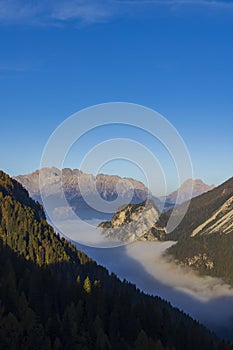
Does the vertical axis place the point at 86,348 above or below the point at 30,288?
below

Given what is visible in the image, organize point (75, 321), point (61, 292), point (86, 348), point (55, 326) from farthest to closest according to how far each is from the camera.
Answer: point (61, 292) → point (75, 321) → point (55, 326) → point (86, 348)

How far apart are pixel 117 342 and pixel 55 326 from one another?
15162mm

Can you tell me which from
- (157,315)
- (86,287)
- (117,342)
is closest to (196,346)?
(157,315)

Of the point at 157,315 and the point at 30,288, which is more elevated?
the point at 30,288

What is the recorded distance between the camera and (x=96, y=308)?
109875 mm

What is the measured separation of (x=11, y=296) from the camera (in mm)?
96625

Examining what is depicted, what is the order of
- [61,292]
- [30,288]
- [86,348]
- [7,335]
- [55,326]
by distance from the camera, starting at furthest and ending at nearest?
[61,292]
[30,288]
[55,326]
[86,348]
[7,335]

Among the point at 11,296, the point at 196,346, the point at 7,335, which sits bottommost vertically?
the point at 196,346

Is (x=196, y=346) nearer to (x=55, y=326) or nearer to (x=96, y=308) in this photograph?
(x=96, y=308)

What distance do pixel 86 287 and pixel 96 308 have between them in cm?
1058

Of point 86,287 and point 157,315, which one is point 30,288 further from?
point 157,315

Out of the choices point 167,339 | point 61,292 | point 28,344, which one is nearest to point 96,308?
point 61,292

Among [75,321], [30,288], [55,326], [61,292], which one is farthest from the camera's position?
[61,292]

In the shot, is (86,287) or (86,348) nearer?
(86,348)
